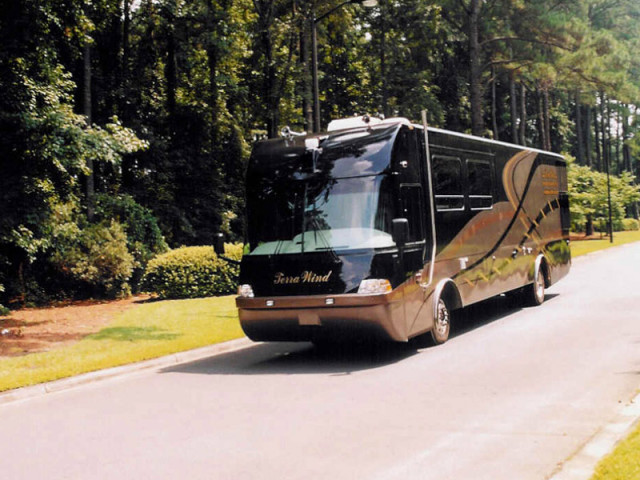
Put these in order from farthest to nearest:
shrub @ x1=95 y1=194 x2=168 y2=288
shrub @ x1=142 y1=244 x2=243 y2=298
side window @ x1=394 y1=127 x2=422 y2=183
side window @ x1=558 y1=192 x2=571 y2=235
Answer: shrub @ x1=95 y1=194 x2=168 y2=288, shrub @ x1=142 y1=244 x2=243 y2=298, side window @ x1=558 y1=192 x2=571 y2=235, side window @ x1=394 y1=127 x2=422 y2=183

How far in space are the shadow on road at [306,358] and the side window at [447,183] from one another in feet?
7.05

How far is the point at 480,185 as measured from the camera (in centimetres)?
1439

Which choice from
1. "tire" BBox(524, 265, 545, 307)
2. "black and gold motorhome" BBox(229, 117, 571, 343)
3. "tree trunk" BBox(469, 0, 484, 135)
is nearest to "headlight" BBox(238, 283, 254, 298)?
"black and gold motorhome" BBox(229, 117, 571, 343)

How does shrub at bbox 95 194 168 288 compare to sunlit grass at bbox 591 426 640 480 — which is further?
shrub at bbox 95 194 168 288

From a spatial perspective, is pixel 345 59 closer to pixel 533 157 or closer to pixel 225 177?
pixel 225 177

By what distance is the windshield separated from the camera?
11086 mm

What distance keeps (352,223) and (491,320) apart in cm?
540

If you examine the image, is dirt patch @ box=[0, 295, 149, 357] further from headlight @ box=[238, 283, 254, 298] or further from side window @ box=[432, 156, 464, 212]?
side window @ box=[432, 156, 464, 212]

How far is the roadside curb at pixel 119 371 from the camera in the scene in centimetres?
997

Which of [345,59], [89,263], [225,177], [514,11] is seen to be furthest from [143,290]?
[345,59]

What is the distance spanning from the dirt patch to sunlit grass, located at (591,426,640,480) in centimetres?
1033

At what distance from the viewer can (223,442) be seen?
7059mm

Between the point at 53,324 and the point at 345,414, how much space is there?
11437 millimetres

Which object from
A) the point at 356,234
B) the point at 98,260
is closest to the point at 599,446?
the point at 356,234
